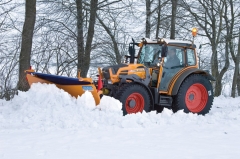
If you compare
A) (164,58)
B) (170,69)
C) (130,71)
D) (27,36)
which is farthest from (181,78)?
(27,36)

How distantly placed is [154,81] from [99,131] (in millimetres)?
3030

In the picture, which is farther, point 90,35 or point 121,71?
point 90,35

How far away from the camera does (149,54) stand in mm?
9117

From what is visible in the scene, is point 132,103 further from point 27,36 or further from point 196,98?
point 27,36

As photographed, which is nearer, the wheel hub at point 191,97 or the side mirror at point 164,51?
the side mirror at point 164,51

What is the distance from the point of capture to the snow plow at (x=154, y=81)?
25.2 ft

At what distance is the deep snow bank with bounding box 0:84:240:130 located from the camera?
6336mm

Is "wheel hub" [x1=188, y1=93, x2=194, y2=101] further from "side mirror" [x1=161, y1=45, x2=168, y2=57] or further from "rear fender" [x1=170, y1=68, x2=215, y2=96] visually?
"side mirror" [x1=161, y1=45, x2=168, y2=57]

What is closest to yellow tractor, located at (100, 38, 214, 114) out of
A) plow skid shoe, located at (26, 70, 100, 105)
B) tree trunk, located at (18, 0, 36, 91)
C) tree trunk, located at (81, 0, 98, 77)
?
plow skid shoe, located at (26, 70, 100, 105)

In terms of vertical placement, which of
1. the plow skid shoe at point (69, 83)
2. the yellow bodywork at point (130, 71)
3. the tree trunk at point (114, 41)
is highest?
the tree trunk at point (114, 41)

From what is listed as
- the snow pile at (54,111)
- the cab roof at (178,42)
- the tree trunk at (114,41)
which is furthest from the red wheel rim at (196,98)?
the tree trunk at (114,41)

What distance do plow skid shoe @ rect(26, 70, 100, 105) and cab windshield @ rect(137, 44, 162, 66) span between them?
A: 2251 mm

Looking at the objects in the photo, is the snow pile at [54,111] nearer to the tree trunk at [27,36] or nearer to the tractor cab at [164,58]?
the tractor cab at [164,58]

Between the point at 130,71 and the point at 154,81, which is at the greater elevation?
the point at 130,71
